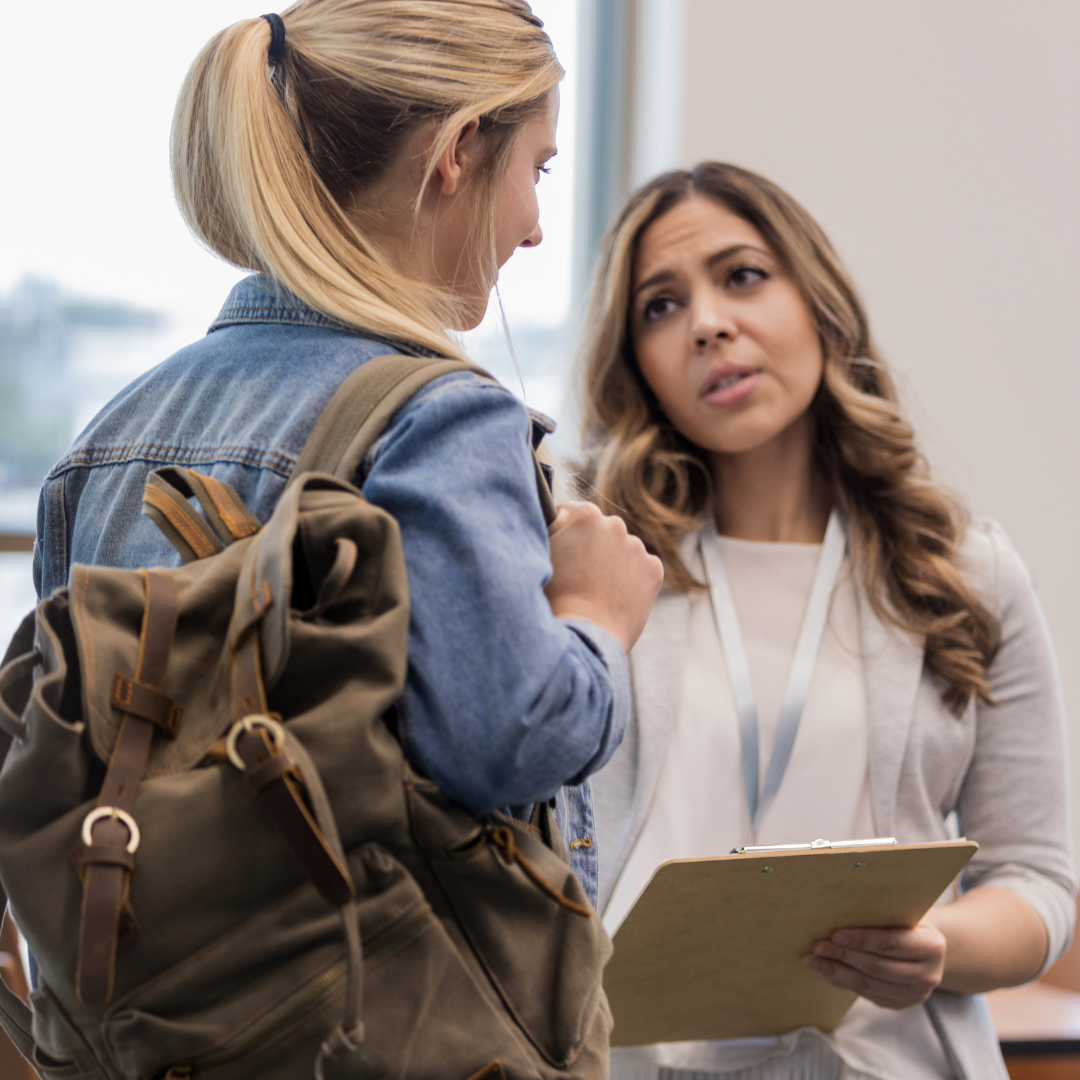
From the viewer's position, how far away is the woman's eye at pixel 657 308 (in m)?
1.55

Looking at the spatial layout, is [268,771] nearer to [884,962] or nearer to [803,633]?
[884,962]

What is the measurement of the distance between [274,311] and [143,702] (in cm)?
30

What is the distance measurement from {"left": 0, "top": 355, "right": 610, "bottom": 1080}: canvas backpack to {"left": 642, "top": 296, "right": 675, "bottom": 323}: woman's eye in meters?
1.04

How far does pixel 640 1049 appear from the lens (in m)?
1.25

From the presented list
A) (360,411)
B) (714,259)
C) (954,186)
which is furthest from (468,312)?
(954,186)

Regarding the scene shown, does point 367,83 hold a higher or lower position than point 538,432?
higher

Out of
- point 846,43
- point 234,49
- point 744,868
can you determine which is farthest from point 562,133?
point 744,868

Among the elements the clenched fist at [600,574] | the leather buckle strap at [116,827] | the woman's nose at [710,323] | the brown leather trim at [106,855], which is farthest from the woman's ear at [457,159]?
the woman's nose at [710,323]

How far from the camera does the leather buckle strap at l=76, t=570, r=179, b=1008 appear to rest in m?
0.52

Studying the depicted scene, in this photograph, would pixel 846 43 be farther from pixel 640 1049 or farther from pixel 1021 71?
pixel 640 1049

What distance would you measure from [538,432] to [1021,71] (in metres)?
1.87

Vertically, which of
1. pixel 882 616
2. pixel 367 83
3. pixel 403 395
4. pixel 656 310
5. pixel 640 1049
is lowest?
pixel 640 1049

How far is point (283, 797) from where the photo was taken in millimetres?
530

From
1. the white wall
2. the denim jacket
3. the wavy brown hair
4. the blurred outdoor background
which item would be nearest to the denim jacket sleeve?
the denim jacket
